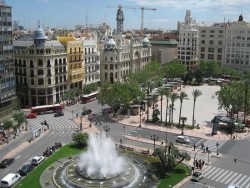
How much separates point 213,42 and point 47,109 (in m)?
114

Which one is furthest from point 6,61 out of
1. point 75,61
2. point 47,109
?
point 75,61

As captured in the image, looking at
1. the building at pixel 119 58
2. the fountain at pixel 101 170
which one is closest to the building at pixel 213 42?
the building at pixel 119 58

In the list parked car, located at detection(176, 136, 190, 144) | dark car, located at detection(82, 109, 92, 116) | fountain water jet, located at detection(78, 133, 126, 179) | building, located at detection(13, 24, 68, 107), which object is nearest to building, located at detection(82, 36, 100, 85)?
building, located at detection(13, 24, 68, 107)

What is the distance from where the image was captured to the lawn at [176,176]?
63469mm

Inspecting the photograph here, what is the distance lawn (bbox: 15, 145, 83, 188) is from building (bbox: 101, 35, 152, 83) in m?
74.0

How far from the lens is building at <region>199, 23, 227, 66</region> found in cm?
19200

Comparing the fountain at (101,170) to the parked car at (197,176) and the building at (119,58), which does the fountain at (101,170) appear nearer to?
the parked car at (197,176)

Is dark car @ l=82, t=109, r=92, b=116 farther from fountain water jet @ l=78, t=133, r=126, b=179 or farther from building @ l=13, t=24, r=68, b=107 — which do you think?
fountain water jet @ l=78, t=133, r=126, b=179

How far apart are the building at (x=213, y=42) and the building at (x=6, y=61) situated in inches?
4817

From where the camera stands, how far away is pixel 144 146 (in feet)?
278

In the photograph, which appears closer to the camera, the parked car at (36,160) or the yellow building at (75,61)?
the parked car at (36,160)

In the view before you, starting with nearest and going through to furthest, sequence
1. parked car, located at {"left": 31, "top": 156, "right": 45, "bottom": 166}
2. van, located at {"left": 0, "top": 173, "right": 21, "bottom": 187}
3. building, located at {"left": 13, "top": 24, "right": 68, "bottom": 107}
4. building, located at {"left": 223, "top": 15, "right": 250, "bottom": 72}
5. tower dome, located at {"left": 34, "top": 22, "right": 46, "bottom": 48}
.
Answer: van, located at {"left": 0, "top": 173, "right": 21, "bottom": 187} < parked car, located at {"left": 31, "top": 156, "right": 45, "bottom": 166} < tower dome, located at {"left": 34, "top": 22, "right": 46, "bottom": 48} < building, located at {"left": 13, "top": 24, "right": 68, "bottom": 107} < building, located at {"left": 223, "top": 15, "right": 250, "bottom": 72}

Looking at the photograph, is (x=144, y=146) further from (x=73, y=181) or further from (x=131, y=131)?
(x=73, y=181)

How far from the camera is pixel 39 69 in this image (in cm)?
11962
